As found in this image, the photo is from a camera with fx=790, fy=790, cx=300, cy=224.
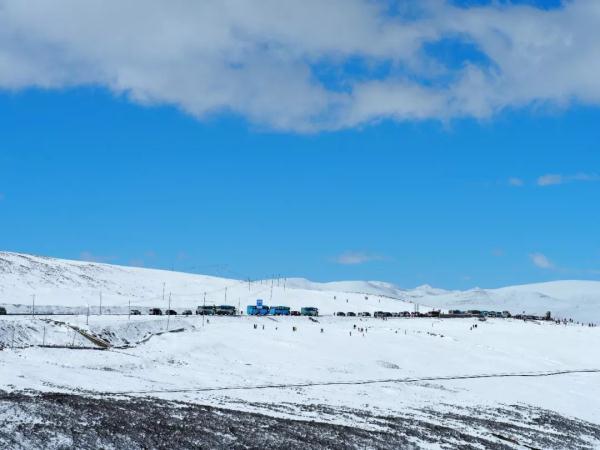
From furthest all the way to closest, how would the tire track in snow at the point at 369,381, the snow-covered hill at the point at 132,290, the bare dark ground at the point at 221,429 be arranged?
1. the snow-covered hill at the point at 132,290
2. the tire track in snow at the point at 369,381
3. the bare dark ground at the point at 221,429

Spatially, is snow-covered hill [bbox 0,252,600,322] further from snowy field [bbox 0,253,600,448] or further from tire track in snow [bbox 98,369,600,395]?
tire track in snow [bbox 98,369,600,395]

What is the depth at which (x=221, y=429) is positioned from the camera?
30.6m

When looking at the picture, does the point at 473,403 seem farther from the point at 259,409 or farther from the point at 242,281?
the point at 242,281

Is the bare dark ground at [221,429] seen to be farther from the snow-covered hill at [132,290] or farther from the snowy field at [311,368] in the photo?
the snow-covered hill at [132,290]

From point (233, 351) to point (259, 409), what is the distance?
28.3 meters

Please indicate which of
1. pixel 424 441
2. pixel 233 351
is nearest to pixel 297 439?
pixel 424 441

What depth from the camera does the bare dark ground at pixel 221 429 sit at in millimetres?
26391

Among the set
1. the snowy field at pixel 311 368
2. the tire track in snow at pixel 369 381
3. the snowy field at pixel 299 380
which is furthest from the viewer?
the tire track in snow at pixel 369 381

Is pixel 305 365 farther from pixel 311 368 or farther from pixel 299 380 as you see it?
pixel 299 380

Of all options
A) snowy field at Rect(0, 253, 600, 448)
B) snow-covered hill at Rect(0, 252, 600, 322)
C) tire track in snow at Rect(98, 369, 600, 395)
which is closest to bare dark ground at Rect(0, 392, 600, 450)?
snowy field at Rect(0, 253, 600, 448)

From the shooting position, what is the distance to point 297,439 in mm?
30578

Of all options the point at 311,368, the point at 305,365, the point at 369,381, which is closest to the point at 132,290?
the point at 305,365

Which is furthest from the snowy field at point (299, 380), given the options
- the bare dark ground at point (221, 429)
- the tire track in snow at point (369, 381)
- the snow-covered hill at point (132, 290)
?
the snow-covered hill at point (132, 290)

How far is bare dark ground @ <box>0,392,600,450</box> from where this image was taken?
26.4 m
